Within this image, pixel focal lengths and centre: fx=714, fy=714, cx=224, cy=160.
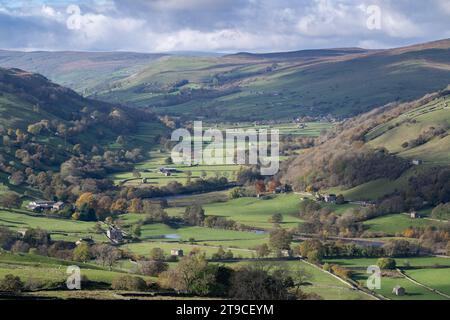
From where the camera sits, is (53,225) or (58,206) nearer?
(53,225)

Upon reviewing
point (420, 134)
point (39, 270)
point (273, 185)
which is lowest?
point (273, 185)

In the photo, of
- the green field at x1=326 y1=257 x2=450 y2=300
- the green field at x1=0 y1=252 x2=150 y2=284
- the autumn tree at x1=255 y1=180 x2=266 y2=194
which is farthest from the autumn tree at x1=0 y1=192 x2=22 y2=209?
the green field at x1=326 y1=257 x2=450 y2=300

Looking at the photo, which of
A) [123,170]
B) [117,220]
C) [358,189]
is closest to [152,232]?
[117,220]

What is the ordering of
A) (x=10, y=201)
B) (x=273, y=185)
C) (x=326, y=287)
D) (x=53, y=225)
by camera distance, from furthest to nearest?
(x=273, y=185) < (x=10, y=201) < (x=53, y=225) < (x=326, y=287)

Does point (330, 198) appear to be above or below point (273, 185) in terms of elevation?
above

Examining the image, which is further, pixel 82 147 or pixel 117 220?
pixel 82 147

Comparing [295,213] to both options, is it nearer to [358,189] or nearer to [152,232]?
[358,189]

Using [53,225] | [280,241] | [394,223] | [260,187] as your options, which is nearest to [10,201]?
[53,225]

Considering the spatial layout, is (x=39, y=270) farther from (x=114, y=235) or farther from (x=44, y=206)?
(x=44, y=206)
